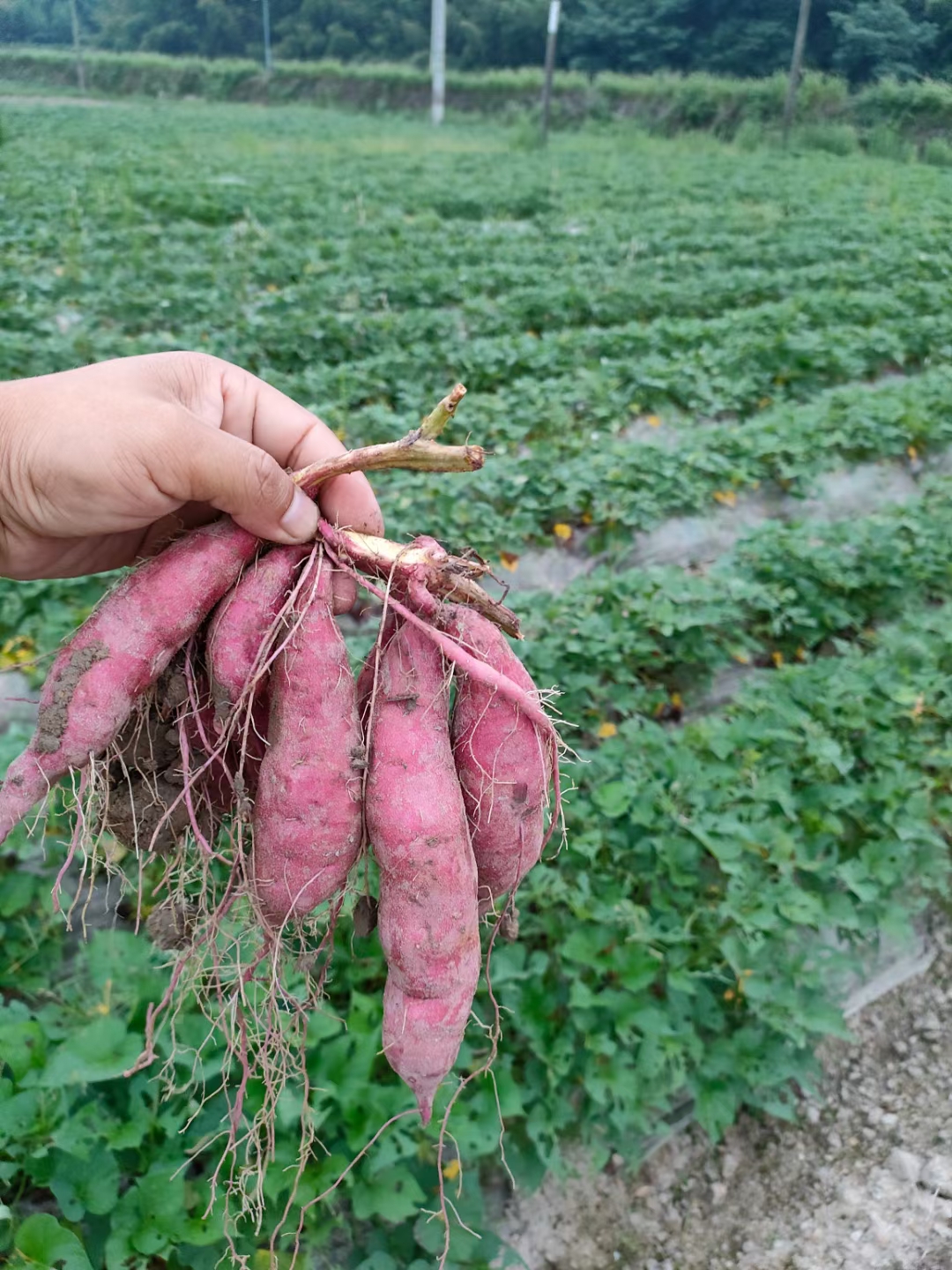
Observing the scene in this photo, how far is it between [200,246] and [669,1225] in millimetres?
11104

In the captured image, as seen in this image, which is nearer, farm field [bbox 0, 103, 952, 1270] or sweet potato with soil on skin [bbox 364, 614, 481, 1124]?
sweet potato with soil on skin [bbox 364, 614, 481, 1124]

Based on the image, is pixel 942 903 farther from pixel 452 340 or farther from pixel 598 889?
pixel 452 340

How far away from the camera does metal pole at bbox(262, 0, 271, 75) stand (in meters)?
41.3

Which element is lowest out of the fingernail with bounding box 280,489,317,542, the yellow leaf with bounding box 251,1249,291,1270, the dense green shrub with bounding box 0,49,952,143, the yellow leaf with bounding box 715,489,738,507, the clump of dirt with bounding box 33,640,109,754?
the yellow leaf with bounding box 251,1249,291,1270

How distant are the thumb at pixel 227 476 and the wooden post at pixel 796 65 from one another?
30281 mm

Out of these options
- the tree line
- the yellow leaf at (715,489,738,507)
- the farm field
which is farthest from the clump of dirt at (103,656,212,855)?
the tree line

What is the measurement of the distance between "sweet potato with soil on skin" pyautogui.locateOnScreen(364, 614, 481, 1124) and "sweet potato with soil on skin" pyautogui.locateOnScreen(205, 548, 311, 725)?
0.26 metres

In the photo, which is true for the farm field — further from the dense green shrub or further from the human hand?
the dense green shrub

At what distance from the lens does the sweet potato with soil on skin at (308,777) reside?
153 cm

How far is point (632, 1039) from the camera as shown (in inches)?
94.3

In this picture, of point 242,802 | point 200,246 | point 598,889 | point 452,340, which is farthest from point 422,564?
point 200,246

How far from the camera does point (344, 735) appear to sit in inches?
61.6

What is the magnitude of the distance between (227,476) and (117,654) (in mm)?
378

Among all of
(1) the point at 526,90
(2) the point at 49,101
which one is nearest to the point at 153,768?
(2) the point at 49,101
